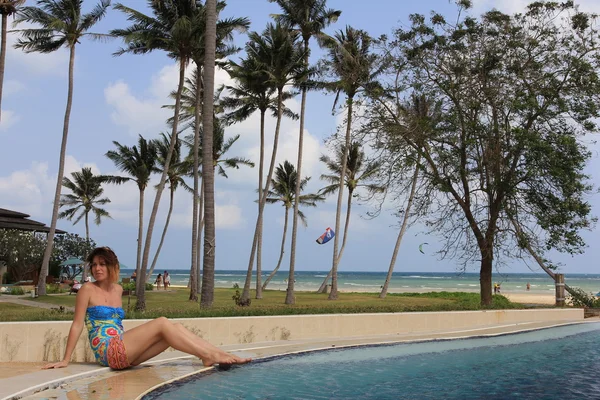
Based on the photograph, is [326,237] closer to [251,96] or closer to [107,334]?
[251,96]

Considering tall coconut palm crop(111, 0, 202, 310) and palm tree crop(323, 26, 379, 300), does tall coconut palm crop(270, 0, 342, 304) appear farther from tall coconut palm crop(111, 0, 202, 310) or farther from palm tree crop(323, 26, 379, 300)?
tall coconut palm crop(111, 0, 202, 310)

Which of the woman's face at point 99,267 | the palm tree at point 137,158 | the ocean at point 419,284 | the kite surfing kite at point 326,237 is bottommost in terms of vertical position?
the ocean at point 419,284

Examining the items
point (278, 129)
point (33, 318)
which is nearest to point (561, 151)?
point (278, 129)

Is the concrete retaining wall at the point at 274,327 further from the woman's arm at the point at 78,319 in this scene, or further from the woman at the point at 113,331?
the woman's arm at the point at 78,319

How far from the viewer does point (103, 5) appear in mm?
28875

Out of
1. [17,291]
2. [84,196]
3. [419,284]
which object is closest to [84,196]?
[84,196]

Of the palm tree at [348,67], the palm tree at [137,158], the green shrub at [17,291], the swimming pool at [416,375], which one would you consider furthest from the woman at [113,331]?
the palm tree at [137,158]

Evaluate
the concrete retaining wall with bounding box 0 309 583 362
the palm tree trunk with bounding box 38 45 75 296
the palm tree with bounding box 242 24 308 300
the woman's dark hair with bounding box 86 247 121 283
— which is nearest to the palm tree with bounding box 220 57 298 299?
the palm tree with bounding box 242 24 308 300

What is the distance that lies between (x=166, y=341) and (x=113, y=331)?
0.67 m

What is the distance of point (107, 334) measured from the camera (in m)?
7.66

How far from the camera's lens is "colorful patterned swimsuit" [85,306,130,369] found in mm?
7605

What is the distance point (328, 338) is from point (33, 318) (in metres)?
5.51

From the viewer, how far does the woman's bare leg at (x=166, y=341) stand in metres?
7.51

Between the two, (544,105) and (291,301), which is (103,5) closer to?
(291,301)
